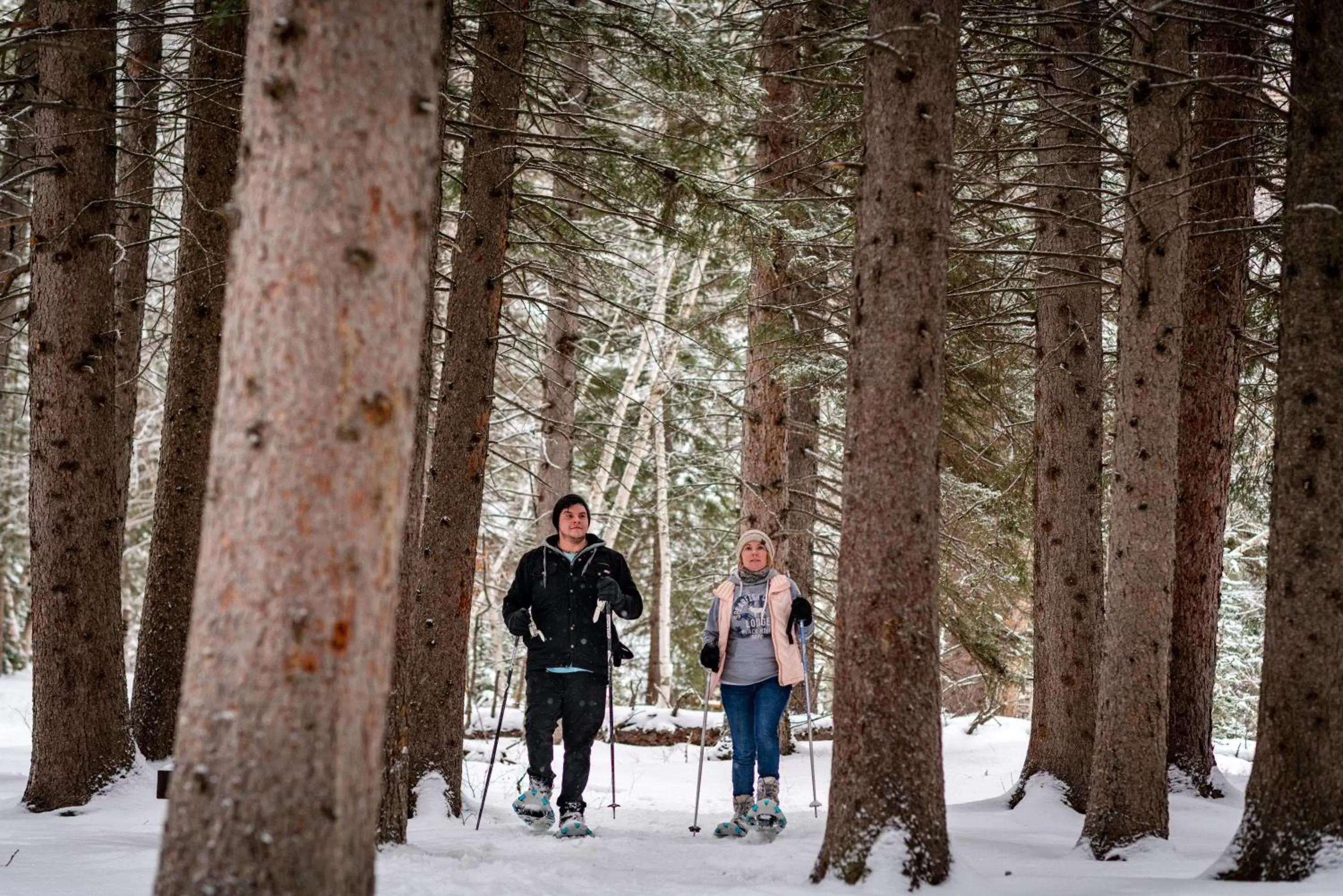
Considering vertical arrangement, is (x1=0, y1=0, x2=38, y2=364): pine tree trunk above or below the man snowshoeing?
above

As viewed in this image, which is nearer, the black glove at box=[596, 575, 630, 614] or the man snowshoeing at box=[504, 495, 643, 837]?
the man snowshoeing at box=[504, 495, 643, 837]

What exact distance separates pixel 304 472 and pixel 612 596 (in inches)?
180

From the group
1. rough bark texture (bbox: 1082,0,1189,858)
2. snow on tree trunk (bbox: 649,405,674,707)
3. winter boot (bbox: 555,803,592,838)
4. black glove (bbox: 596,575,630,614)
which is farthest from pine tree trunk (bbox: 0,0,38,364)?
snow on tree trunk (bbox: 649,405,674,707)

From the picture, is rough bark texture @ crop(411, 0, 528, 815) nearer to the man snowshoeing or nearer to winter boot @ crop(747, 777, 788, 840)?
the man snowshoeing

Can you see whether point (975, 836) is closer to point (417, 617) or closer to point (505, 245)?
point (417, 617)

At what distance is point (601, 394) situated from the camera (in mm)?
17578

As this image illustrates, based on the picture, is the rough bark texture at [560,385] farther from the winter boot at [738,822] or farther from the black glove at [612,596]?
the winter boot at [738,822]

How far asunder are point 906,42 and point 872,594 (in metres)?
2.64

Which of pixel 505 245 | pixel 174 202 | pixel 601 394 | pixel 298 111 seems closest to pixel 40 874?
pixel 298 111

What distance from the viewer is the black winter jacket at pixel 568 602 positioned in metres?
7.08

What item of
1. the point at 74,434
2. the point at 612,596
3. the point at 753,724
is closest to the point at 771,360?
the point at 612,596

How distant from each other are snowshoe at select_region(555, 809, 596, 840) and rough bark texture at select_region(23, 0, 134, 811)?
2844 mm

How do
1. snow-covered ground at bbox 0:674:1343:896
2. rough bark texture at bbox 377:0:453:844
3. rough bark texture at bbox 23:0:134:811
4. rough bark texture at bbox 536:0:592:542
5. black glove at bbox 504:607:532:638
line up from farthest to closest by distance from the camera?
rough bark texture at bbox 536:0:592:542, black glove at bbox 504:607:532:638, rough bark texture at bbox 23:0:134:811, rough bark texture at bbox 377:0:453:844, snow-covered ground at bbox 0:674:1343:896

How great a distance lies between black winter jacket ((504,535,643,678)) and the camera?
7.08m
